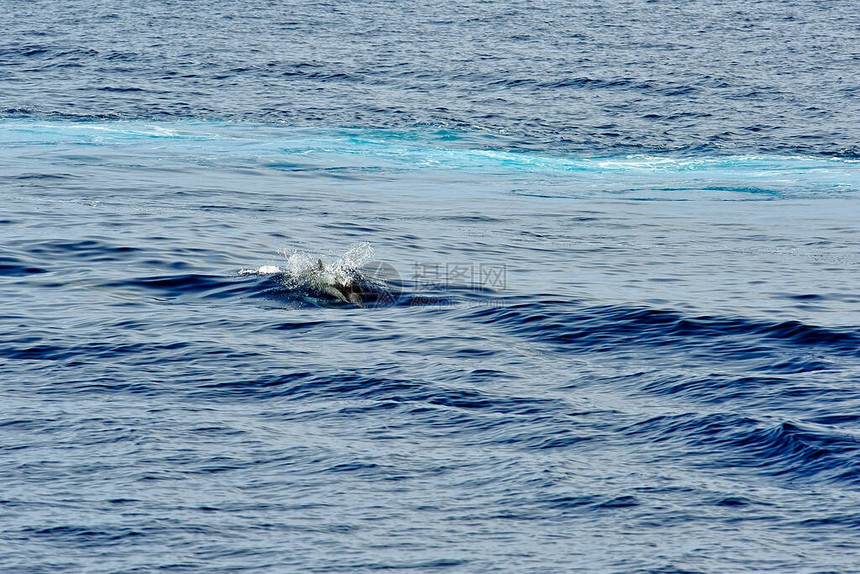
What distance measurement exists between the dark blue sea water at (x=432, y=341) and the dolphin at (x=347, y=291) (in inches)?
3.1

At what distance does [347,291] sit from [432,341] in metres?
3.13

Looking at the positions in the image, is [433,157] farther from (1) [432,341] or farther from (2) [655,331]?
(1) [432,341]

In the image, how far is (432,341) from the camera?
15.7 meters

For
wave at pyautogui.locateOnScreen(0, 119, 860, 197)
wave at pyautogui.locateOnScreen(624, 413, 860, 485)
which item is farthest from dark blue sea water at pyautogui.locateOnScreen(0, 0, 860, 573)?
wave at pyautogui.locateOnScreen(0, 119, 860, 197)

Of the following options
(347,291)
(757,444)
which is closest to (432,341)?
(347,291)

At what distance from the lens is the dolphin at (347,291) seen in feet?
59.2

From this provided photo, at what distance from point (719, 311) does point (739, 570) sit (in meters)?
8.76

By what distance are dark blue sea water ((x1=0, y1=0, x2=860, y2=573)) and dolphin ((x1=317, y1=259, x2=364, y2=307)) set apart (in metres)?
0.08

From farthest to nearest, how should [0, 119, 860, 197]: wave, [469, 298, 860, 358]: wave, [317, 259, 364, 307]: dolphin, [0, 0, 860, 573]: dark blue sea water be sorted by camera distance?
[0, 119, 860, 197]: wave < [317, 259, 364, 307]: dolphin < [469, 298, 860, 358]: wave < [0, 0, 860, 573]: dark blue sea water

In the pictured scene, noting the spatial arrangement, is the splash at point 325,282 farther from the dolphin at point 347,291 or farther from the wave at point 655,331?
the wave at point 655,331

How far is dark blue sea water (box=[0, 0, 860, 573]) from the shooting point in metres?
9.75

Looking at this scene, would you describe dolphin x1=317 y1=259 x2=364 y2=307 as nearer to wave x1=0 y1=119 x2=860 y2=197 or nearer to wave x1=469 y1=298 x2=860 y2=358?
wave x1=469 y1=298 x2=860 y2=358

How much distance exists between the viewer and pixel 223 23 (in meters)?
63.9

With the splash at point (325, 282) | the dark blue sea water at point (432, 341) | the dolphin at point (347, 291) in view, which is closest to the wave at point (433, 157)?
the dark blue sea water at point (432, 341)
